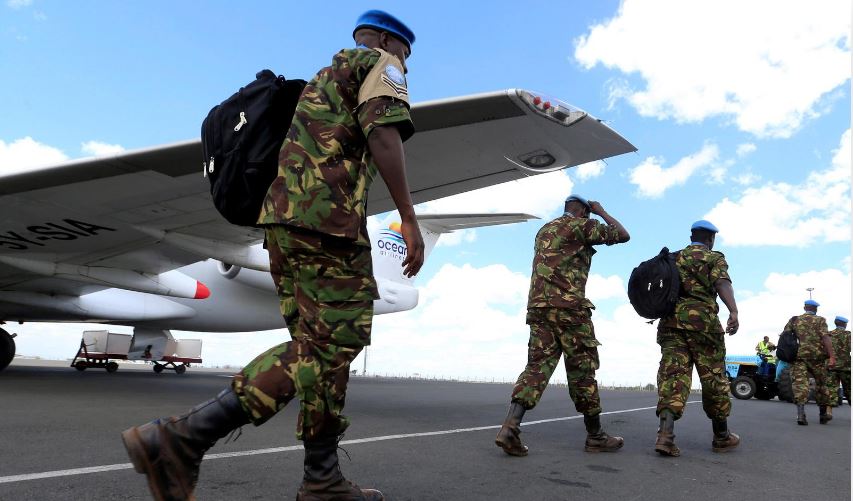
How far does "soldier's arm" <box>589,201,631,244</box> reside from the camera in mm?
4430

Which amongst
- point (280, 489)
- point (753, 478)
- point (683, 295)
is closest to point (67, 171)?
point (280, 489)

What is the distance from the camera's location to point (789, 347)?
9336mm

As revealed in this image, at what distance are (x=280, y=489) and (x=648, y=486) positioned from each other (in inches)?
75.6

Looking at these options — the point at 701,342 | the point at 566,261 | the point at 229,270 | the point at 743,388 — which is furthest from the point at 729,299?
the point at 743,388

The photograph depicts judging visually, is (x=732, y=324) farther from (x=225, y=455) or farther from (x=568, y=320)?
(x=225, y=455)

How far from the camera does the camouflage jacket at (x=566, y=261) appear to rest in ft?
14.5

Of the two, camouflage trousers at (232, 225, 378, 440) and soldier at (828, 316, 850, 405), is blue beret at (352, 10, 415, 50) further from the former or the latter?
soldier at (828, 316, 850, 405)

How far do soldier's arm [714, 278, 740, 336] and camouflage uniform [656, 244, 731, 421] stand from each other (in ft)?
0.13

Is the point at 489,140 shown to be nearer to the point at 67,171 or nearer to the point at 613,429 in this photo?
the point at 613,429

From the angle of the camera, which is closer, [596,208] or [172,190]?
[596,208]

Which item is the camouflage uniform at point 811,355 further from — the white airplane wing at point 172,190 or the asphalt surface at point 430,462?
the white airplane wing at point 172,190

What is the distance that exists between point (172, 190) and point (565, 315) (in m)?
5.13

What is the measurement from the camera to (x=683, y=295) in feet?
A: 16.4

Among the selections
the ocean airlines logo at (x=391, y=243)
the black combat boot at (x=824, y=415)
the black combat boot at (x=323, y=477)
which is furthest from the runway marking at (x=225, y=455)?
the ocean airlines logo at (x=391, y=243)
